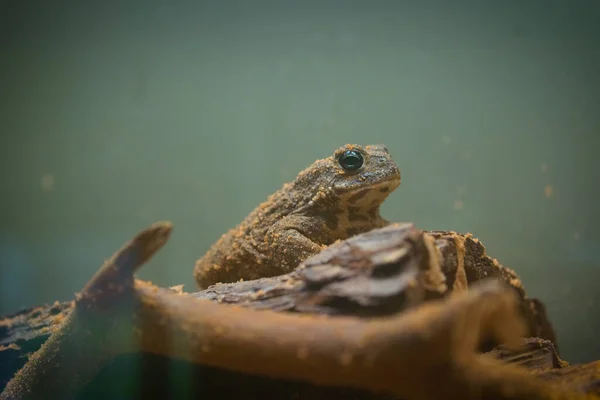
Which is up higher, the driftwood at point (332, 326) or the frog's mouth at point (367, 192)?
the frog's mouth at point (367, 192)

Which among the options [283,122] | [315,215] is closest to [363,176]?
[315,215]

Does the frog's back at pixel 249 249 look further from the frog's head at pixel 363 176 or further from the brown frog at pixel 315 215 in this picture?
the frog's head at pixel 363 176

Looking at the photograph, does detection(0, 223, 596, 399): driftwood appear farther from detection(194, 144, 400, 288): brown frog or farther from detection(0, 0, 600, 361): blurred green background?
detection(0, 0, 600, 361): blurred green background

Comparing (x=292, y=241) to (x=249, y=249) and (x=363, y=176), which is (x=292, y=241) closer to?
(x=249, y=249)

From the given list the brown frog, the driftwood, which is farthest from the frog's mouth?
the driftwood

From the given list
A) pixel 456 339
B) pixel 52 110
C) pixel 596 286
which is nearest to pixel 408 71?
pixel 596 286

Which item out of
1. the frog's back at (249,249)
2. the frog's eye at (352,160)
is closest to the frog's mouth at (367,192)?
the frog's eye at (352,160)

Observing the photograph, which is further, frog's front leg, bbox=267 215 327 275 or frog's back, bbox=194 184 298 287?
frog's back, bbox=194 184 298 287
